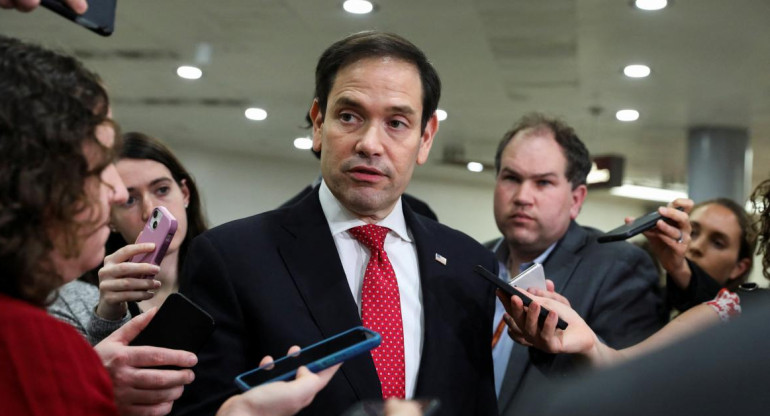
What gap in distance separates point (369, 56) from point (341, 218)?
1.34 feet

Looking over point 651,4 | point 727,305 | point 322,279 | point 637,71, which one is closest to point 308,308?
point 322,279

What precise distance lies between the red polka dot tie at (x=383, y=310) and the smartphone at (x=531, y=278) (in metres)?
0.33

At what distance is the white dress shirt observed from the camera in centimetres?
187

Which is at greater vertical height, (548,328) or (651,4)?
(651,4)

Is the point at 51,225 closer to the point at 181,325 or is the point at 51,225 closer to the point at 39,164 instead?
the point at 39,164

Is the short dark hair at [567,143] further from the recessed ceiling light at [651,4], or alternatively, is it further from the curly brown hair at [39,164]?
the recessed ceiling light at [651,4]

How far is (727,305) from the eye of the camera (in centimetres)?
229

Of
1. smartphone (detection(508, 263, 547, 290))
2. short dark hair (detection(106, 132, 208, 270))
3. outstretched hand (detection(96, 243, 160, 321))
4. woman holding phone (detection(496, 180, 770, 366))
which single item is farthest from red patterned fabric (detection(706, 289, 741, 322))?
short dark hair (detection(106, 132, 208, 270))

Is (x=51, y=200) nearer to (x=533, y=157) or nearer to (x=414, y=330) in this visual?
(x=414, y=330)

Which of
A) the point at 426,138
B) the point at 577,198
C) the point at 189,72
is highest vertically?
the point at 189,72

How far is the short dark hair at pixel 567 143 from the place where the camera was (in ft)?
9.80

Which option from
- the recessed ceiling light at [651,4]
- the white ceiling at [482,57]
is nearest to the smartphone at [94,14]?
the white ceiling at [482,57]

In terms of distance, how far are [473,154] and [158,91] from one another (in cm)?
513

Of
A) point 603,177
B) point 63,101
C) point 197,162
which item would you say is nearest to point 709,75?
point 603,177
